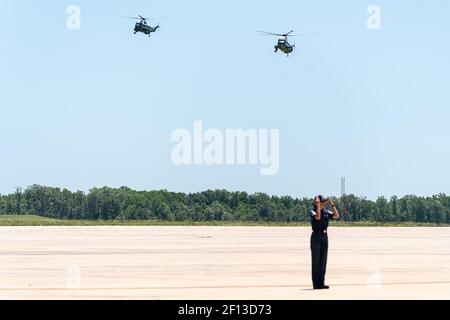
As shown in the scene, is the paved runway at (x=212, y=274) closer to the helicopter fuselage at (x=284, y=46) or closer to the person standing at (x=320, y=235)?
the person standing at (x=320, y=235)

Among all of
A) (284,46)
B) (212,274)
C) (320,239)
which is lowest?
(212,274)

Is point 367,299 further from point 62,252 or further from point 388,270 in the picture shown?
point 62,252

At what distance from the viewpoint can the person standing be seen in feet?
82.1

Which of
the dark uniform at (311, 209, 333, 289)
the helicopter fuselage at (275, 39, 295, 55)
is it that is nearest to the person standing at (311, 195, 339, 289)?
the dark uniform at (311, 209, 333, 289)

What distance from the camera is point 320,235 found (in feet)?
83.6

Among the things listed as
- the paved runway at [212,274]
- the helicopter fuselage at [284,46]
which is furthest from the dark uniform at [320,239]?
the helicopter fuselage at [284,46]

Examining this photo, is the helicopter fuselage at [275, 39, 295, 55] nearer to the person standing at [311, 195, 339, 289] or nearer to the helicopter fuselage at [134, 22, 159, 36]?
the helicopter fuselage at [134, 22, 159, 36]

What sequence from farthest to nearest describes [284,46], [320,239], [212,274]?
1. [284,46]
2. [212,274]
3. [320,239]

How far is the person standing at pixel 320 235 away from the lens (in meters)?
25.0

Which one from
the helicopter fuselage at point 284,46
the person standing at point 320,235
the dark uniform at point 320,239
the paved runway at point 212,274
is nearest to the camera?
the paved runway at point 212,274

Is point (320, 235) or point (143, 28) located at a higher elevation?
point (143, 28)

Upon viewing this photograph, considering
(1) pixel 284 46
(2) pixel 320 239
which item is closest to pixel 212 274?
(2) pixel 320 239

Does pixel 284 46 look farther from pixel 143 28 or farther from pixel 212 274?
pixel 212 274
